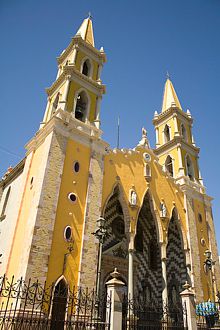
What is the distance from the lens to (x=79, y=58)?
21.2 metres

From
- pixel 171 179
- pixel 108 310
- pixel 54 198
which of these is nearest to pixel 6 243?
pixel 54 198

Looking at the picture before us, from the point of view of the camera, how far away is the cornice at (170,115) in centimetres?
2761

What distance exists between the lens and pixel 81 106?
19.8 m

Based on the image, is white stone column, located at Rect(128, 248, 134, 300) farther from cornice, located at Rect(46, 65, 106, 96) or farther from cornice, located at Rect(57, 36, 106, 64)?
cornice, located at Rect(57, 36, 106, 64)

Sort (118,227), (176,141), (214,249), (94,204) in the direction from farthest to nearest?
(176,141), (214,249), (118,227), (94,204)

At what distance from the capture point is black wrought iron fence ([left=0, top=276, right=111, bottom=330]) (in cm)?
809

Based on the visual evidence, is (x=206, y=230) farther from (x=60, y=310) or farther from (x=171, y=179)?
(x=60, y=310)

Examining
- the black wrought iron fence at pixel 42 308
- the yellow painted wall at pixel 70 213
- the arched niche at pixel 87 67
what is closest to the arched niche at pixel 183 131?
the arched niche at pixel 87 67

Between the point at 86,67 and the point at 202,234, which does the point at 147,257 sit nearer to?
the point at 202,234

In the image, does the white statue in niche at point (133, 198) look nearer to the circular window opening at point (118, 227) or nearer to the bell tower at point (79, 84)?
the circular window opening at point (118, 227)

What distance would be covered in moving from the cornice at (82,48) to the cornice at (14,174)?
931 cm

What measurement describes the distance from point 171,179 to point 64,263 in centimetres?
1228

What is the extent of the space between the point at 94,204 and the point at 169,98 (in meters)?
17.9

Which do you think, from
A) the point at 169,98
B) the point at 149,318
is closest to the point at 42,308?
the point at 149,318
